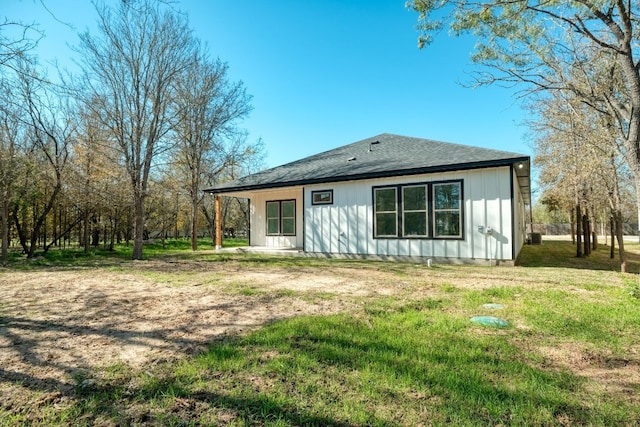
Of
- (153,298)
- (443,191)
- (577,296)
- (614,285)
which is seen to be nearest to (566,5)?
(577,296)

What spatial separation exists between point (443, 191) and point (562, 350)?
686 cm

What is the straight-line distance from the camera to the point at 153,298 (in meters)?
4.85

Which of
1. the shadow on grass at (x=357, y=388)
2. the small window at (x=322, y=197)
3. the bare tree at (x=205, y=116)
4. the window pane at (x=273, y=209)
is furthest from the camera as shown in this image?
the bare tree at (x=205, y=116)

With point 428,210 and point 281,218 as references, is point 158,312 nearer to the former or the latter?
point 428,210

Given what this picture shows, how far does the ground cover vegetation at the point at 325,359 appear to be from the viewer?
6.30ft

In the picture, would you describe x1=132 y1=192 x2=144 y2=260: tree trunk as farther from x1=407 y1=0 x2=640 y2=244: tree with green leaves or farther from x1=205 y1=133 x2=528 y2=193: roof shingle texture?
x1=407 y1=0 x2=640 y2=244: tree with green leaves

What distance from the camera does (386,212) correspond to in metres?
10.2

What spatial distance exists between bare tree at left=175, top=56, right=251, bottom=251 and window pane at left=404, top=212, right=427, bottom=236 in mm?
10768

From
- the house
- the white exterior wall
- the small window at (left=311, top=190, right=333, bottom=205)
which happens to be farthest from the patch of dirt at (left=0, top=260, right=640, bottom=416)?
the white exterior wall

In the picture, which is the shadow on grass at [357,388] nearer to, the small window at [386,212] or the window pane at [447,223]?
the window pane at [447,223]

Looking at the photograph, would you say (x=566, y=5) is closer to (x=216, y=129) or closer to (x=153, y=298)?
(x=153, y=298)

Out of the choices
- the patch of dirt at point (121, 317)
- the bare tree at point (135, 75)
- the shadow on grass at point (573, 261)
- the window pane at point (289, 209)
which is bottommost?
the shadow on grass at point (573, 261)

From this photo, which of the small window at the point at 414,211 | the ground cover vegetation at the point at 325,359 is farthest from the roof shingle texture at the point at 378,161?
the ground cover vegetation at the point at 325,359

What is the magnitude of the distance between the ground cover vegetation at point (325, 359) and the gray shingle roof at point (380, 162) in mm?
4535
